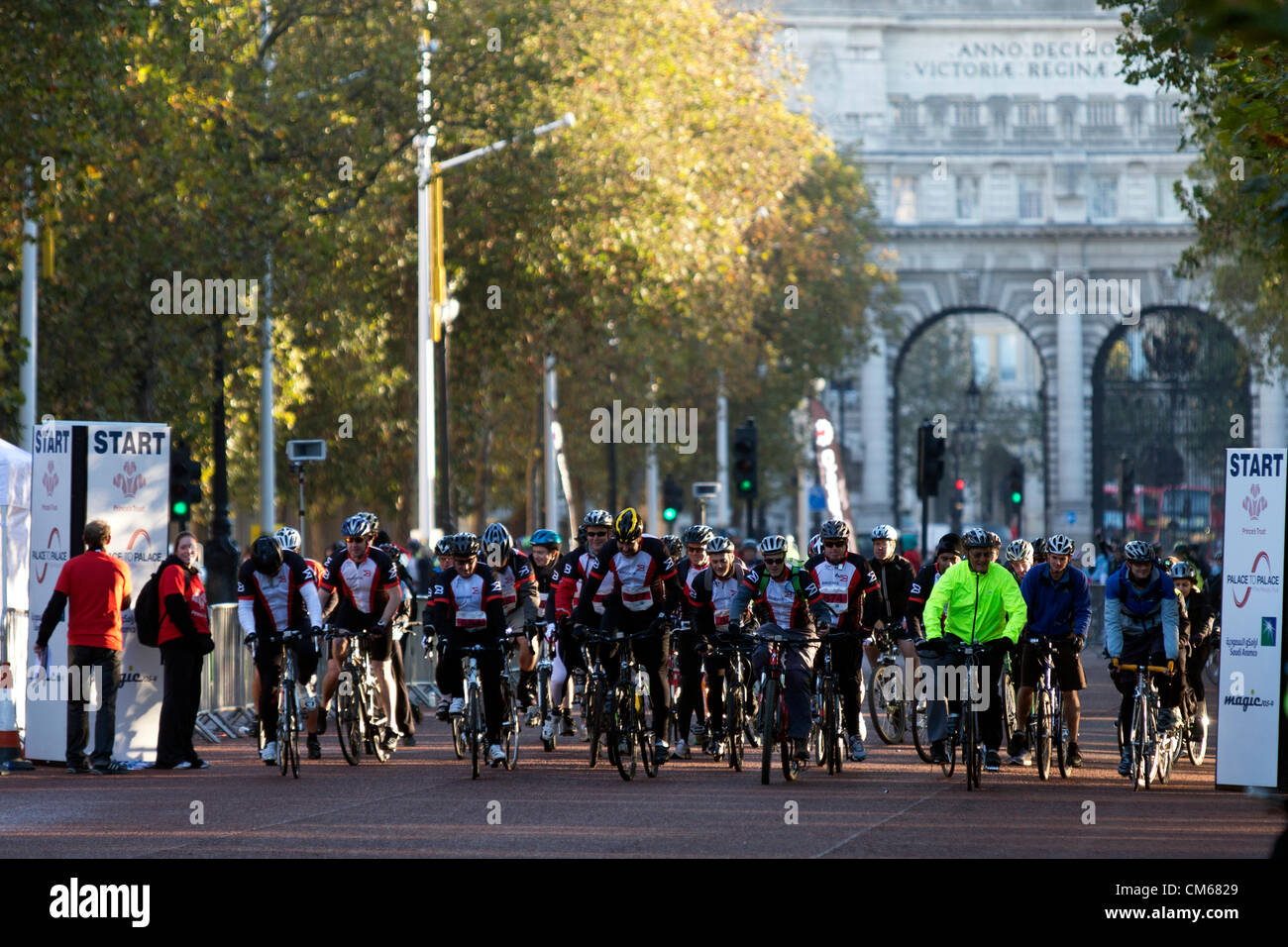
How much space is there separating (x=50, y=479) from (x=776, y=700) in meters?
6.31

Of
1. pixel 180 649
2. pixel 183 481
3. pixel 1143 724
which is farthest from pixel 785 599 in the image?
pixel 183 481

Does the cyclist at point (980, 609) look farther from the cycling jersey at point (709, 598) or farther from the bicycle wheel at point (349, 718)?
the bicycle wheel at point (349, 718)

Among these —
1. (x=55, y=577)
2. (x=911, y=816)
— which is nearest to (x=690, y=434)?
(x=55, y=577)

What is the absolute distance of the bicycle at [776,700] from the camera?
15.6 m

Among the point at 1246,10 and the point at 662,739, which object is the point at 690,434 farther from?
the point at 1246,10

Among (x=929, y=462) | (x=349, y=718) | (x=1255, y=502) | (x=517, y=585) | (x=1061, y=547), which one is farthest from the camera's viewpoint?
(x=929, y=462)

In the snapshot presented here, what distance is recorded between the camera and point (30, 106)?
22.8 m

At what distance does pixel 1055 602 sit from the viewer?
16.7 m

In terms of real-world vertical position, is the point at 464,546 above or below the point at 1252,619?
above

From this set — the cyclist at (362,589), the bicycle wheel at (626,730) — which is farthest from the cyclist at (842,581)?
the cyclist at (362,589)

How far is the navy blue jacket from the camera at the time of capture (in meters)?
16.6

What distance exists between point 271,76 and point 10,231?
527 cm

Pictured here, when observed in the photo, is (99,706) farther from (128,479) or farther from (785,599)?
(785,599)

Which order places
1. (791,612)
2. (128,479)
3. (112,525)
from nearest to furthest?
(791,612)
(112,525)
(128,479)
